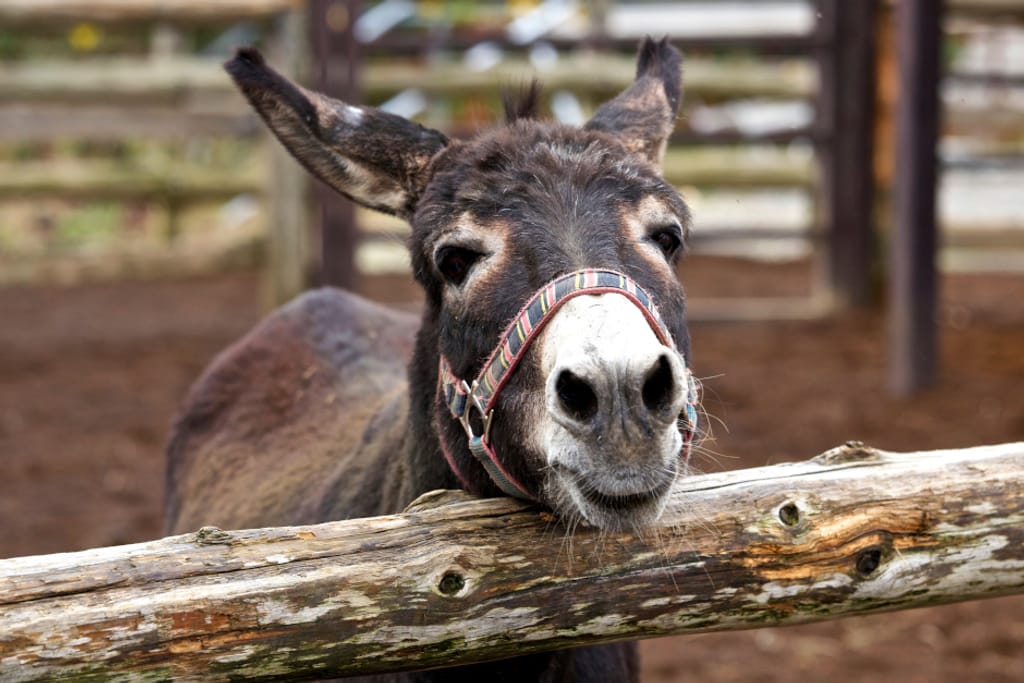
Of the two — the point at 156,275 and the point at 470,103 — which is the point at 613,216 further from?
the point at 470,103

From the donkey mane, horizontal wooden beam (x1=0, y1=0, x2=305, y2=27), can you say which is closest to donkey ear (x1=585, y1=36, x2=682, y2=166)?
the donkey mane

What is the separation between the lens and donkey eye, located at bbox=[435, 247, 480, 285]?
110 inches

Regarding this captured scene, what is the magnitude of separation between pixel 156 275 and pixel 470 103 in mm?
4935

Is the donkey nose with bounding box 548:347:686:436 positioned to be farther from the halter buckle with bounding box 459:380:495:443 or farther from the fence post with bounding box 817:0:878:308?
the fence post with bounding box 817:0:878:308

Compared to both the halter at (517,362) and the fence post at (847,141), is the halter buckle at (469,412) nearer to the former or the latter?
the halter at (517,362)

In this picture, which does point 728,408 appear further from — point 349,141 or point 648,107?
point 349,141

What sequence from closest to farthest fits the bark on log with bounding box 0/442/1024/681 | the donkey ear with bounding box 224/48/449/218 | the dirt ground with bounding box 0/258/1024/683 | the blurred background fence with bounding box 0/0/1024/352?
the bark on log with bounding box 0/442/1024/681 < the donkey ear with bounding box 224/48/449/218 < the dirt ground with bounding box 0/258/1024/683 < the blurred background fence with bounding box 0/0/1024/352

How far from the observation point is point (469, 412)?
272 cm

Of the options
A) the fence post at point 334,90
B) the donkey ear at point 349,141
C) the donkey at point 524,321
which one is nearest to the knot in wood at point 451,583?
the donkey at point 524,321

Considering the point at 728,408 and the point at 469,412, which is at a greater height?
the point at 469,412

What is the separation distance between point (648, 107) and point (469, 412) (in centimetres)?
120

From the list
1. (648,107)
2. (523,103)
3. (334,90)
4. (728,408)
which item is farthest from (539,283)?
(334,90)

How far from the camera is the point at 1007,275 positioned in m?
13.0

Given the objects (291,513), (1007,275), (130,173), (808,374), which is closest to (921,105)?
(808,374)
